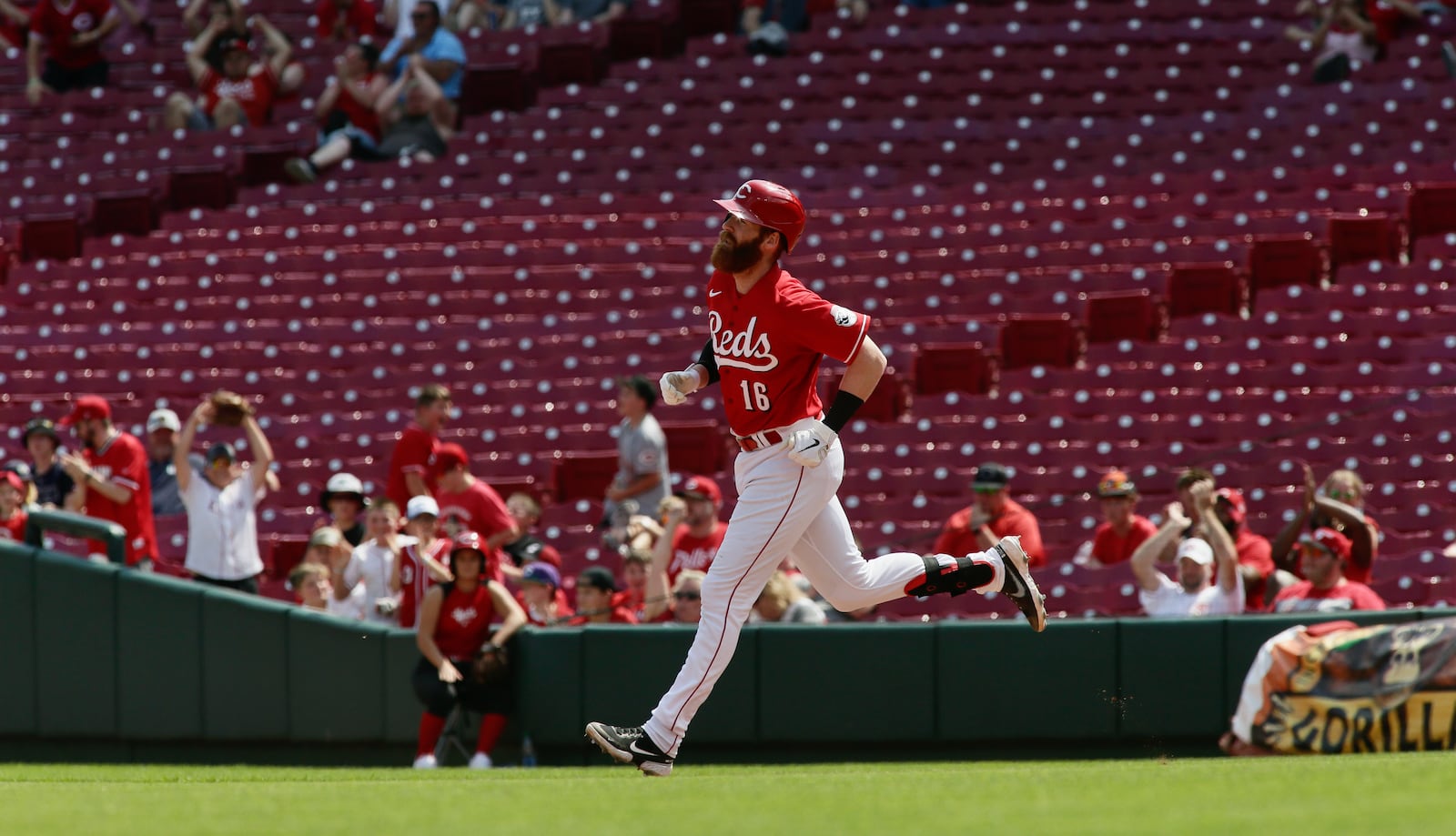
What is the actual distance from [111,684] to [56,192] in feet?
26.9

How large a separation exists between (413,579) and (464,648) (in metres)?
0.50

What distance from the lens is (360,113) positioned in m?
15.6

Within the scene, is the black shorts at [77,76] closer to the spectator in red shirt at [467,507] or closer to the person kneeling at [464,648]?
the spectator in red shirt at [467,507]

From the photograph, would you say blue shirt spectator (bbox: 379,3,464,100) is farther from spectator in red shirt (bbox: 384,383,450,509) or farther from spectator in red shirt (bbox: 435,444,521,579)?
spectator in red shirt (bbox: 435,444,521,579)

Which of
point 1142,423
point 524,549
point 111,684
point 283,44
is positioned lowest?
point 111,684

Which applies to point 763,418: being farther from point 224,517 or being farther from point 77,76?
point 77,76

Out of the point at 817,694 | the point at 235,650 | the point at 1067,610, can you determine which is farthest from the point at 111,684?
the point at 1067,610

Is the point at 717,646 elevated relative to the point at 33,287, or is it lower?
lower

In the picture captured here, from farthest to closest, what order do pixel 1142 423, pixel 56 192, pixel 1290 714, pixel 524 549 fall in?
1. pixel 56 192
2. pixel 1142 423
3. pixel 524 549
4. pixel 1290 714

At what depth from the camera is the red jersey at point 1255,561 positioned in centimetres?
822

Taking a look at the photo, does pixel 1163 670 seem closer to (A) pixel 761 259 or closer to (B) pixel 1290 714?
(B) pixel 1290 714

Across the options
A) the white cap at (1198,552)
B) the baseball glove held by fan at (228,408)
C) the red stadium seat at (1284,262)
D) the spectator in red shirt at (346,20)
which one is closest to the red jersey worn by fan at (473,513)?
the baseball glove held by fan at (228,408)

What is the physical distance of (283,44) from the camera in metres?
16.6

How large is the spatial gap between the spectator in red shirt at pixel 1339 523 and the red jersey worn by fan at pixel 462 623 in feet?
11.6
